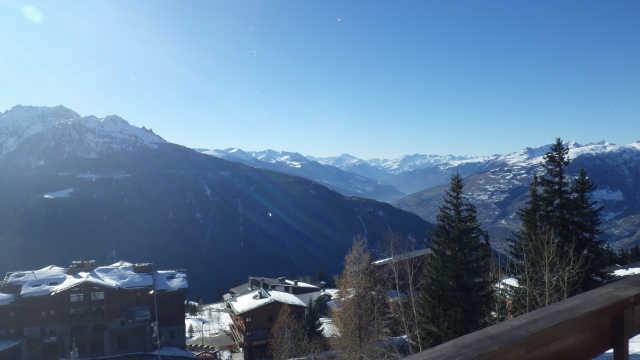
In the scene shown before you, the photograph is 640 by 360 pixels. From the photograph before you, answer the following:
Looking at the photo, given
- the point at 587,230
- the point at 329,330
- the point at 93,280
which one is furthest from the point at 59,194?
the point at 587,230

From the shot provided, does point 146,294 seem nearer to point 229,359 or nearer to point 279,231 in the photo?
point 229,359

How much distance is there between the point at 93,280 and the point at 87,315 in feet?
10.3

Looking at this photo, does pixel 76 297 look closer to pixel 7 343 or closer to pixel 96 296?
pixel 96 296

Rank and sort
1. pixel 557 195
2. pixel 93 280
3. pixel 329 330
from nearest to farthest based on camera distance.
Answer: pixel 557 195
pixel 329 330
pixel 93 280

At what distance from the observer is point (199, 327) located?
67.0 m

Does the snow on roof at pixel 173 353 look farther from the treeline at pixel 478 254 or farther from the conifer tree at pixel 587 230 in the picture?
the conifer tree at pixel 587 230

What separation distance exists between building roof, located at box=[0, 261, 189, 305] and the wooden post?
47.2 metres

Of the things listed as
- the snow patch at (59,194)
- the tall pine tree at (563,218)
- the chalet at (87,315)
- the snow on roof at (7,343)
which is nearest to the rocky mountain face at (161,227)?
the snow patch at (59,194)

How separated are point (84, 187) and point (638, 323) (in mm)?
194922

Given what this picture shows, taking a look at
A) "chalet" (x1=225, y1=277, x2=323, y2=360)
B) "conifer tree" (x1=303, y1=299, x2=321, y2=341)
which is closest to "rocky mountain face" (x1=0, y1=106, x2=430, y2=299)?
"chalet" (x1=225, y1=277, x2=323, y2=360)

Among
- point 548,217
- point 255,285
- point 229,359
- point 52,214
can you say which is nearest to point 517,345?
point 548,217

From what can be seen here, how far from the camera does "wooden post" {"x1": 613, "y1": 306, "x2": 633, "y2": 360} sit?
2.38 m

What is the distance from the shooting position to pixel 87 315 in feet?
141

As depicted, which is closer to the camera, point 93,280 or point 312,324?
point 312,324
